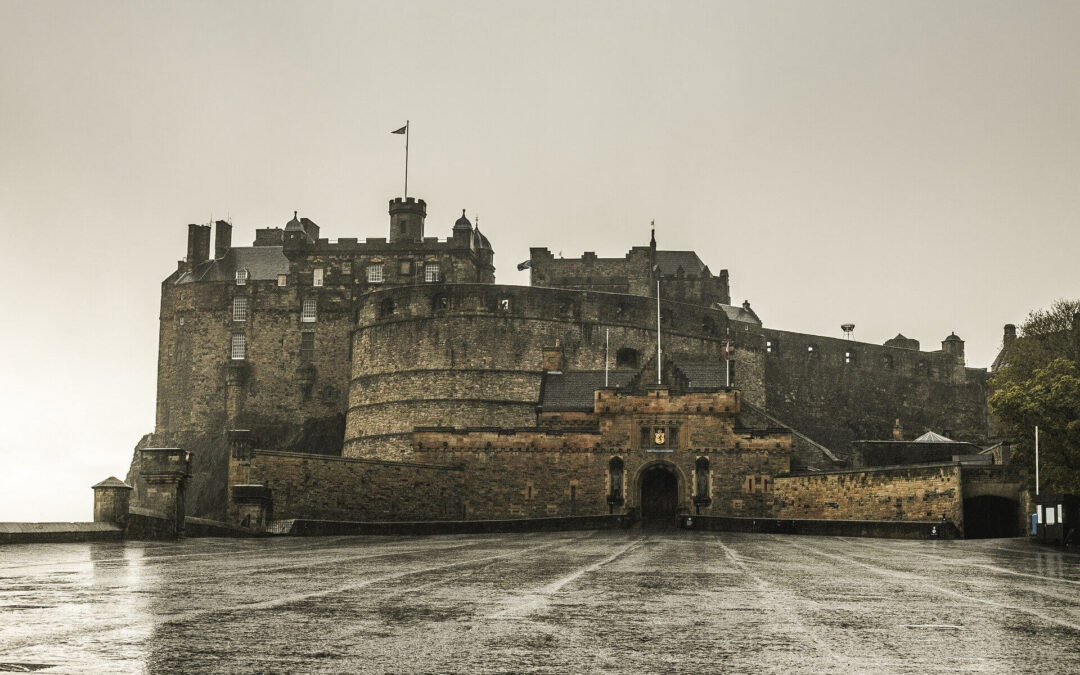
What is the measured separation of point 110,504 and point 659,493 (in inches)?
1035

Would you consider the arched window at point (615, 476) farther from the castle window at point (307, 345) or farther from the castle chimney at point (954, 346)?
the castle chimney at point (954, 346)

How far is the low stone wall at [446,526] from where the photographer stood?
88.0 ft

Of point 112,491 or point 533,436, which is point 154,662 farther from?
point 533,436

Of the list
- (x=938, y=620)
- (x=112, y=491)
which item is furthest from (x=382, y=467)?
(x=938, y=620)

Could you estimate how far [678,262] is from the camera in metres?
73.0

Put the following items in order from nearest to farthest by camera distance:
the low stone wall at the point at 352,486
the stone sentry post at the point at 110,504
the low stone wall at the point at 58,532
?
1. the low stone wall at the point at 58,532
2. the stone sentry post at the point at 110,504
3. the low stone wall at the point at 352,486

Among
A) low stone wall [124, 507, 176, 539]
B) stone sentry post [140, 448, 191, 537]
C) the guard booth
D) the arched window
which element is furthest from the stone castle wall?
low stone wall [124, 507, 176, 539]

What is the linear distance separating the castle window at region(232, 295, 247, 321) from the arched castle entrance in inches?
1019

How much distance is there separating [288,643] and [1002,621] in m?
4.47

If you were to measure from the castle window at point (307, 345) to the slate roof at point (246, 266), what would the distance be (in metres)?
4.97

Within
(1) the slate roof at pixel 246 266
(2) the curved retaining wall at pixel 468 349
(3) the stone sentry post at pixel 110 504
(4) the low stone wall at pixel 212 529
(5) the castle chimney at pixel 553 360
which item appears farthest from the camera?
(1) the slate roof at pixel 246 266

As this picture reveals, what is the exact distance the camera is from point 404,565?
1302 cm

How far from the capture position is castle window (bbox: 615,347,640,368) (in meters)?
53.9

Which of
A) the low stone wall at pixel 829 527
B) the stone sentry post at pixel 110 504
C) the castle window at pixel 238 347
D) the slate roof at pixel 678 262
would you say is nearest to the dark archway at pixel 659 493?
the low stone wall at pixel 829 527
